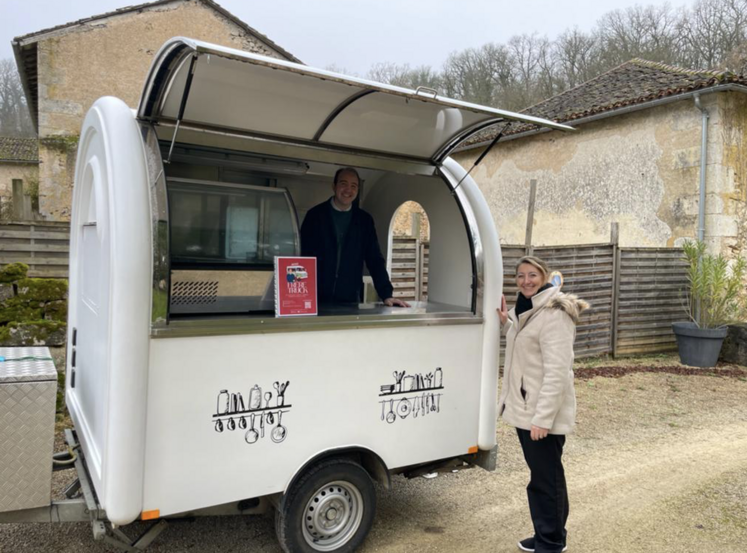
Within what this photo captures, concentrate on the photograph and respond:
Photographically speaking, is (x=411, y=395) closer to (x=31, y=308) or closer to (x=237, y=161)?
(x=237, y=161)

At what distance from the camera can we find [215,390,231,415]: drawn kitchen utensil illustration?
2.84 m

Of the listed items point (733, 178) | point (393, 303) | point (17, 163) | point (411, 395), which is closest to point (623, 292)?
point (733, 178)

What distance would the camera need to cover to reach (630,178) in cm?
1211

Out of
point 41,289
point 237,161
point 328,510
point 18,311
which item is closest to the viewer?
point 328,510

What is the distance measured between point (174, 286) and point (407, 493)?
2.37 metres

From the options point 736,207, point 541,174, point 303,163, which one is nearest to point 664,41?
point 541,174

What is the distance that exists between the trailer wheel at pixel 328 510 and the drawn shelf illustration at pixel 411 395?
38 centimetres

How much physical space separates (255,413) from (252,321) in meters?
0.47

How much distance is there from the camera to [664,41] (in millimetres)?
25156

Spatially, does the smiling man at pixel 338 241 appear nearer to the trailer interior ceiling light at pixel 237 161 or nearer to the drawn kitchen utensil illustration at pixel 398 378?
the trailer interior ceiling light at pixel 237 161

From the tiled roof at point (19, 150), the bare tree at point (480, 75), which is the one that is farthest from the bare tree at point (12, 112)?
the bare tree at point (480, 75)

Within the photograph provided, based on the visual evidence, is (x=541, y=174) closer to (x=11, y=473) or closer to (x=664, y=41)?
(x=11, y=473)

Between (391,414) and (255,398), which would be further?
(391,414)

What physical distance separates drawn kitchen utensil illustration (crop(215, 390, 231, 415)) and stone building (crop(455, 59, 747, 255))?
35.2 ft
